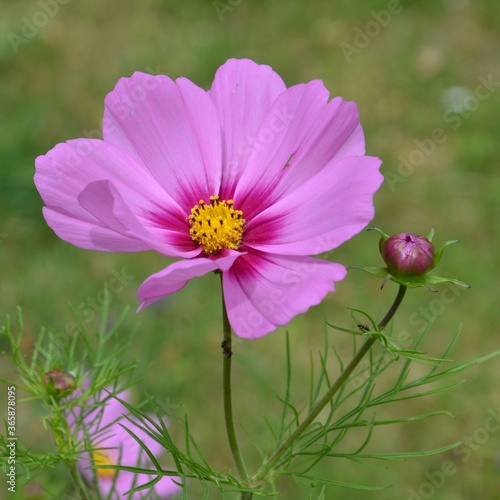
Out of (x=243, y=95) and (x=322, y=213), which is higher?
(x=243, y=95)

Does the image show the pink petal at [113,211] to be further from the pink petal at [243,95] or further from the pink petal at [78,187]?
the pink petal at [243,95]

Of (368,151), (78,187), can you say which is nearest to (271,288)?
(78,187)

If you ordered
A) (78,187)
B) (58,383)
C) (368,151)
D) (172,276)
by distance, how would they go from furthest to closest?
1. (368,151)
2. (58,383)
3. (78,187)
4. (172,276)

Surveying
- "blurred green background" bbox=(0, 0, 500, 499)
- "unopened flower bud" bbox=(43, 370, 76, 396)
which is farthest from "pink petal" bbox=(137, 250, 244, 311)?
"blurred green background" bbox=(0, 0, 500, 499)

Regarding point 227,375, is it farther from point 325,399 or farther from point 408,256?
point 408,256

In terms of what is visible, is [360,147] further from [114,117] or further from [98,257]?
[98,257]

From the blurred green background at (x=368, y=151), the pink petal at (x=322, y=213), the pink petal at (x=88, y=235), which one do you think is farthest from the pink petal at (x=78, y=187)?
the blurred green background at (x=368, y=151)
